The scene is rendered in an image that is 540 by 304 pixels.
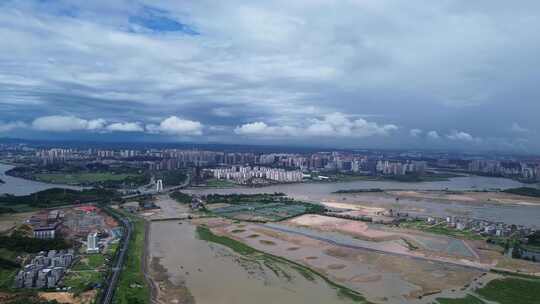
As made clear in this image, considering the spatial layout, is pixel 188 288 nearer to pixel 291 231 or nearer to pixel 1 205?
pixel 291 231

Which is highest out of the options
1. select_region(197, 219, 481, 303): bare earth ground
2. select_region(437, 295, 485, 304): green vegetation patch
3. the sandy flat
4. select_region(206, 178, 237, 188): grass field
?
select_region(206, 178, 237, 188): grass field

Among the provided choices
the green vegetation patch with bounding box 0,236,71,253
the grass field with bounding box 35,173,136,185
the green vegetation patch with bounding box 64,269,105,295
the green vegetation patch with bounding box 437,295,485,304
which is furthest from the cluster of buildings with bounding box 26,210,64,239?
the grass field with bounding box 35,173,136,185

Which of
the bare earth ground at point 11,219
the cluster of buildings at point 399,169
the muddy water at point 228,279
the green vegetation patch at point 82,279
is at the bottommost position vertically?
the muddy water at point 228,279

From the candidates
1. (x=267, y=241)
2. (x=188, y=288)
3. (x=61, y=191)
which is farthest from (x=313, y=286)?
(x=61, y=191)

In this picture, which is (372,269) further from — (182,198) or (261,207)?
(182,198)

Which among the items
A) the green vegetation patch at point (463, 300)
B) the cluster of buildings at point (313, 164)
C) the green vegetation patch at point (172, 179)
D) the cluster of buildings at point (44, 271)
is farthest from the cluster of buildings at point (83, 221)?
the cluster of buildings at point (313, 164)

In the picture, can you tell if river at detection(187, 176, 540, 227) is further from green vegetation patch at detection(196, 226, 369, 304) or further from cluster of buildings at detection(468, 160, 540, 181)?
cluster of buildings at detection(468, 160, 540, 181)

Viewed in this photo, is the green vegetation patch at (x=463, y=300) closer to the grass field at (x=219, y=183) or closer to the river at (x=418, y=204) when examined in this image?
the river at (x=418, y=204)
